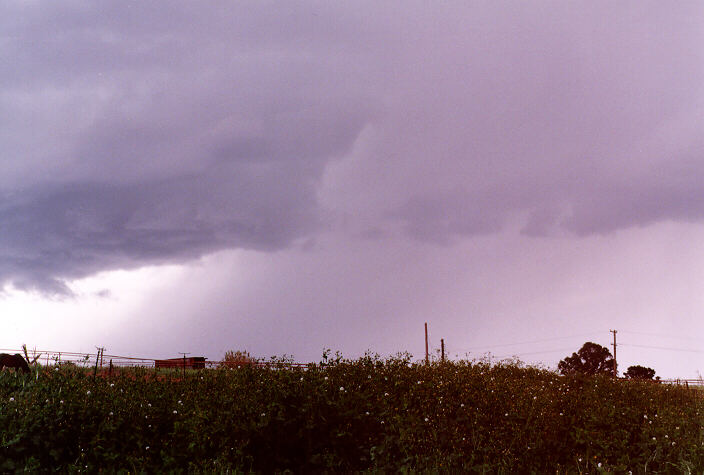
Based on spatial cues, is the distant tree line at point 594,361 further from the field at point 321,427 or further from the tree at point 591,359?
the field at point 321,427

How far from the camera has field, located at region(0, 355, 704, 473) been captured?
9.12 meters

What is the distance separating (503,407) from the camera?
38.5ft

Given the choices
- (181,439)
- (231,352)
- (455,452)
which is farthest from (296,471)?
(231,352)

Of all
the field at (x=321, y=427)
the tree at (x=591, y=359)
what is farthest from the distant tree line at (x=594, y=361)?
the field at (x=321, y=427)

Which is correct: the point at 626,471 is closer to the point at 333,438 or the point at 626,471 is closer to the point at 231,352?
the point at 333,438

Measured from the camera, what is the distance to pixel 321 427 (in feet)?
33.3

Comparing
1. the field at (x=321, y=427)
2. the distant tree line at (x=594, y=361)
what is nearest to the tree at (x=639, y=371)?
the distant tree line at (x=594, y=361)

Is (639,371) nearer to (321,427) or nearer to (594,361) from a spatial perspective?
(594,361)

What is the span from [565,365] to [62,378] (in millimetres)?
44734

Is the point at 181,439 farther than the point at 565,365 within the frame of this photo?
No

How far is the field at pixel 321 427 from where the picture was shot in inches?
359

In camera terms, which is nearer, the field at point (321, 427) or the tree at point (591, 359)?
the field at point (321, 427)

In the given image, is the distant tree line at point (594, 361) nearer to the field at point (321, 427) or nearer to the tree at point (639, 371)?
the tree at point (639, 371)

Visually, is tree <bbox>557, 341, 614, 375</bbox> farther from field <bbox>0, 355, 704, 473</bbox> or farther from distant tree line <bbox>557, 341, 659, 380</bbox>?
field <bbox>0, 355, 704, 473</bbox>
